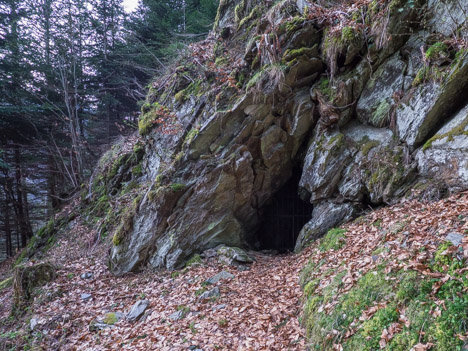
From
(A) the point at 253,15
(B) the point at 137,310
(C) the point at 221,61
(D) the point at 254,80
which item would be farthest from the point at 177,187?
(A) the point at 253,15

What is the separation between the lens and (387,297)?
280cm

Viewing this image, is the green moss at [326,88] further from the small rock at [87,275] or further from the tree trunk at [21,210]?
the tree trunk at [21,210]

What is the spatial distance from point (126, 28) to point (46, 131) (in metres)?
7.20

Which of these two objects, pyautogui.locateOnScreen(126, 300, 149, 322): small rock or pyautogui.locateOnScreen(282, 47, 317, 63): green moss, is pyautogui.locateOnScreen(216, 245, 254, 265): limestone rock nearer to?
pyautogui.locateOnScreen(126, 300, 149, 322): small rock

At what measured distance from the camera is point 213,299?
4.86 m

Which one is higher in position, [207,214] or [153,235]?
[207,214]

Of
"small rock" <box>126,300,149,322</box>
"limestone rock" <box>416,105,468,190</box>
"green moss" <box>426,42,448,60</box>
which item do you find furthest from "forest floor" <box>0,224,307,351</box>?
"green moss" <box>426,42,448,60</box>

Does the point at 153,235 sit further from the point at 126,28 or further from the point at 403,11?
the point at 126,28

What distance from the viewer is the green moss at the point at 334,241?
15.8 ft

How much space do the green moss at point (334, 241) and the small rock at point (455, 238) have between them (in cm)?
192

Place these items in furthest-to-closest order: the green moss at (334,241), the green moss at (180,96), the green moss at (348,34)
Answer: the green moss at (180,96) → the green moss at (348,34) → the green moss at (334,241)

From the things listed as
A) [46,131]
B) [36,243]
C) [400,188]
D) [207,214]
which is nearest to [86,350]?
[207,214]

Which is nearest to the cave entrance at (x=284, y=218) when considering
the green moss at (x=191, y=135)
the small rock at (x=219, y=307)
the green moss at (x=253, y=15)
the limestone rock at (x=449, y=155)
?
the green moss at (x=191, y=135)

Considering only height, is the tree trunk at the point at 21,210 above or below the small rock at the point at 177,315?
above
